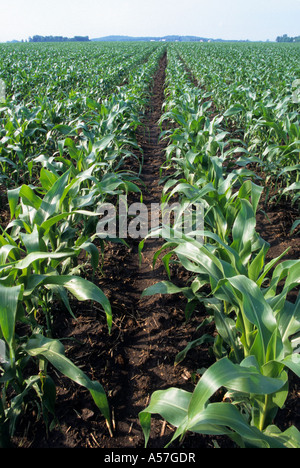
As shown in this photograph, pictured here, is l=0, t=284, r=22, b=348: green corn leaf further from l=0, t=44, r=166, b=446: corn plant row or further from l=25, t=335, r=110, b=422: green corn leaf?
l=25, t=335, r=110, b=422: green corn leaf

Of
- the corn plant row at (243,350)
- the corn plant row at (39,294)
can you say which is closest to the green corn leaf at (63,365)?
the corn plant row at (39,294)

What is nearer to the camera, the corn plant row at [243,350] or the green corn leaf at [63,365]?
the corn plant row at [243,350]

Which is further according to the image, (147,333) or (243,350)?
(147,333)

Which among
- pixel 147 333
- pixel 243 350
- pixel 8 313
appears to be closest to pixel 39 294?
pixel 8 313

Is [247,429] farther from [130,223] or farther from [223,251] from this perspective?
[130,223]

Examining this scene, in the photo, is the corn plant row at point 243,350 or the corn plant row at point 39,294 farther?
the corn plant row at point 39,294

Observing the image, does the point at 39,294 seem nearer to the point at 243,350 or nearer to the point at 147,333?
the point at 147,333

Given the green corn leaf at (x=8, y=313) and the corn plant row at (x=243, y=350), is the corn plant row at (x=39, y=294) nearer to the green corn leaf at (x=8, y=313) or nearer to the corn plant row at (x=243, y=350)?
the green corn leaf at (x=8, y=313)

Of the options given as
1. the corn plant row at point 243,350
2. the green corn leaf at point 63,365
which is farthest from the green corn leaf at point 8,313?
the corn plant row at point 243,350

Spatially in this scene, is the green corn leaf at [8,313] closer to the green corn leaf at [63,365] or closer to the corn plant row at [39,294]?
the corn plant row at [39,294]

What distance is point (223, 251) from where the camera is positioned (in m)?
1.77

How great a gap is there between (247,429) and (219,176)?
1910 millimetres

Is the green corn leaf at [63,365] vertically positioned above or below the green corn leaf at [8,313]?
below
